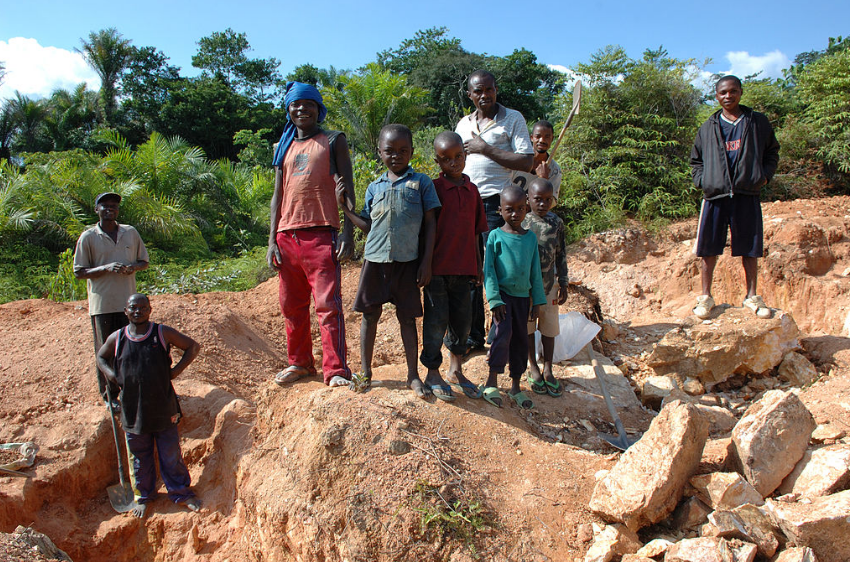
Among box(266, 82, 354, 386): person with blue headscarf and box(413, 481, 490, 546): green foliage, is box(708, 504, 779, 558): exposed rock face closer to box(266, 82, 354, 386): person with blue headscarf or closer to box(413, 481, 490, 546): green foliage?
box(413, 481, 490, 546): green foliage

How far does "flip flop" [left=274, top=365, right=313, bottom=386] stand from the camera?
3.42m

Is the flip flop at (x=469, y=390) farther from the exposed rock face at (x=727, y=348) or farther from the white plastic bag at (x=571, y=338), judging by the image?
the exposed rock face at (x=727, y=348)

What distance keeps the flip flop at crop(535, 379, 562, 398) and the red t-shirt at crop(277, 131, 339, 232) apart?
74.7 inches

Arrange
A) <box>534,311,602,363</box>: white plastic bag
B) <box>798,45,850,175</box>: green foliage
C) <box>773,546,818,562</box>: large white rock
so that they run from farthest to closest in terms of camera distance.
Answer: <box>798,45,850,175</box>: green foliage < <box>534,311,602,363</box>: white plastic bag < <box>773,546,818,562</box>: large white rock

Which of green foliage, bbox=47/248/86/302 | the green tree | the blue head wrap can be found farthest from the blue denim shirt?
the green tree

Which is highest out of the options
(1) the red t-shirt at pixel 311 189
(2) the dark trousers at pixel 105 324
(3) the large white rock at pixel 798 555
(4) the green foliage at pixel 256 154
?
(4) the green foliage at pixel 256 154

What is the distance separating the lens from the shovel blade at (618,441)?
335 centimetres

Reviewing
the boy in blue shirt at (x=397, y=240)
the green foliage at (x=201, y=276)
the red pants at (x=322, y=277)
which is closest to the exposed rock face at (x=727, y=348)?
the boy in blue shirt at (x=397, y=240)

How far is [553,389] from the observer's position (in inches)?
155

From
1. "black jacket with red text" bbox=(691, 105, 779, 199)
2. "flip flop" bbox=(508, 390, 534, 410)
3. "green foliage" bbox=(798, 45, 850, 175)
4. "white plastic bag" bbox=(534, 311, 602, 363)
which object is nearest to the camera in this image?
"flip flop" bbox=(508, 390, 534, 410)

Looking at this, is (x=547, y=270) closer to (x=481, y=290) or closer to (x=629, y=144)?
(x=481, y=290)

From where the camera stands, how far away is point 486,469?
279cm

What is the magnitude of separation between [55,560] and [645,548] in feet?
9.16

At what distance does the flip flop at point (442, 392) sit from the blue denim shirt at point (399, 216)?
0.78m
